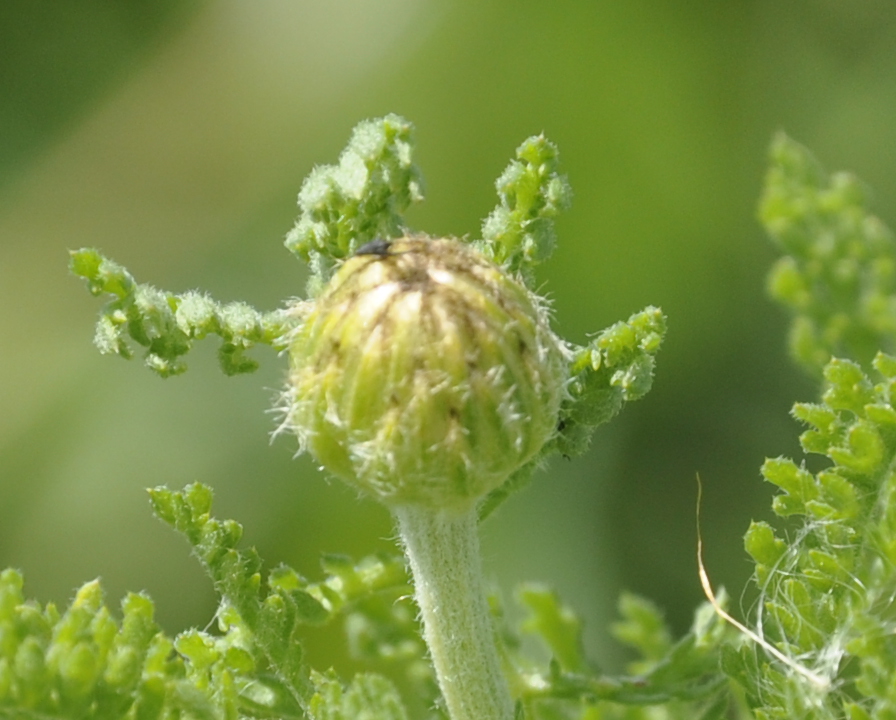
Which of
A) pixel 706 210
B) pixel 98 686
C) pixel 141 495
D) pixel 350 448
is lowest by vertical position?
pixel 98 686

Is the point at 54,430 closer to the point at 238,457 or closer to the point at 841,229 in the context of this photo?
the point at 238,457

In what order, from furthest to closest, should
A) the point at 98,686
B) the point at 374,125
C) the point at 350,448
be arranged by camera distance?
the point at 374,125, the point at 350,448, the point at 98,686

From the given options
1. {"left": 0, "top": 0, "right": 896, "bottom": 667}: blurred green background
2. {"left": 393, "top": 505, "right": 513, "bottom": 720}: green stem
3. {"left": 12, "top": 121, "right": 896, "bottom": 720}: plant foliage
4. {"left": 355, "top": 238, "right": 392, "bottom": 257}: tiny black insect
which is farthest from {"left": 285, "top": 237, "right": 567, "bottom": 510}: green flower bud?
{"left": 0, "top": 0, "right": 896, "bottom": 667}: blurred green background

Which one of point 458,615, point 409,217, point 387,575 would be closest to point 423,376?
point 458,615

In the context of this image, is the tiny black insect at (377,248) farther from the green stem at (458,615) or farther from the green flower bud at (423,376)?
the green stem at (458,615)

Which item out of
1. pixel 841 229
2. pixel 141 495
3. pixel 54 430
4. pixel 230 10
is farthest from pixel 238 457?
pixel 841 229

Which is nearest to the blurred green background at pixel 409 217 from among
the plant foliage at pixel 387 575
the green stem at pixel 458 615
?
the plant foliage at pixel 387 575
